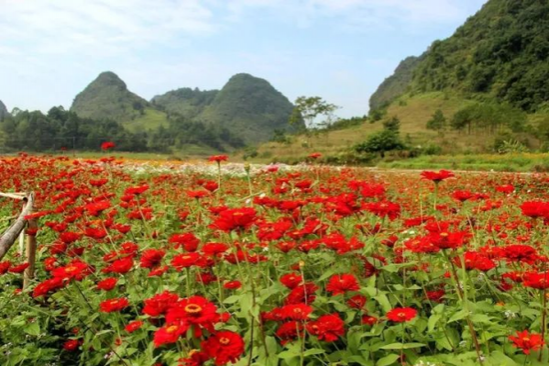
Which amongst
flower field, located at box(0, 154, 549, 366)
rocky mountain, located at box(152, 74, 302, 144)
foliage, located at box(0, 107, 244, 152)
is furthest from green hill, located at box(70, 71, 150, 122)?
flower field, located at box(0, 154, 549, 366)

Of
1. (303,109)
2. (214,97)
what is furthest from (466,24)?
(214,97)

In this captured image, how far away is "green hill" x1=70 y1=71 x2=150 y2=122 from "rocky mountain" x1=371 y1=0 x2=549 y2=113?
55.4 metres

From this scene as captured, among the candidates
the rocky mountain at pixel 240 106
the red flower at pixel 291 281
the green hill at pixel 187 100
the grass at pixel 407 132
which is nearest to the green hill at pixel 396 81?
the rocky mountain at pixel 240 106

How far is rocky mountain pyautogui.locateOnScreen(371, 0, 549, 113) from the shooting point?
46531 mm

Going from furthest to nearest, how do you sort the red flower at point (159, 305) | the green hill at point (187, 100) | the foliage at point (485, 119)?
the green hill at point (187, 100)
the foliage at point (485, 119)
the red flower at point (159, 305)

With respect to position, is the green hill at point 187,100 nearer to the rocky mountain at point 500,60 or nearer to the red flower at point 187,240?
the rocky mountain at point 500,60

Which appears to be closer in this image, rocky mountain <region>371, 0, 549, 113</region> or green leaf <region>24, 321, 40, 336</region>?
green leaf <region>24, 321, 40, 336</region>

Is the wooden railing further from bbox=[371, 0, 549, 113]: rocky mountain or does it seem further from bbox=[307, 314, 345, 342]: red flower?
bbox=[371, 0, 549, 113]: rocky mountain

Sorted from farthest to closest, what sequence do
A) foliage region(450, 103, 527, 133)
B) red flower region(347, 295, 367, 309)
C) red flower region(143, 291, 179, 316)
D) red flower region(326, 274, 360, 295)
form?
foliage region(450, 103, 527, 133)
red flower region(347, 295, 367, 309)
red flower region(326, 274, 360, 295)
red flower region(143, 291, 179, 316)

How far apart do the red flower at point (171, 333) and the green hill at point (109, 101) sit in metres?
89.5

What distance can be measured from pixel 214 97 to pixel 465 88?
84709mm

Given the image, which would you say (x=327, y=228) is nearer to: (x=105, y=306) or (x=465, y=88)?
(x=105, y=306)

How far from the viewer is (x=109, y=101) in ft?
324

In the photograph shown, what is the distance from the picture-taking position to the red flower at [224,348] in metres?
0.93
